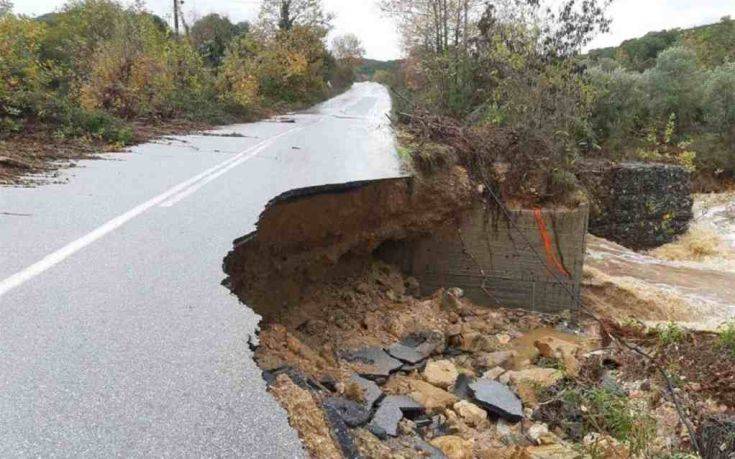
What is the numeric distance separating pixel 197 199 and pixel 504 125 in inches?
297

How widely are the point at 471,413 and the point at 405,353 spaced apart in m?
1.70

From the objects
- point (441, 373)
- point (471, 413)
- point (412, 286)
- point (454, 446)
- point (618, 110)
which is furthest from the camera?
point (618, 110)

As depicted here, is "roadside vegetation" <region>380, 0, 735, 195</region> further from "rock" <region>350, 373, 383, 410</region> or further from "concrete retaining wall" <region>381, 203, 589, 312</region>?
"rock" <region>350, 373, 383, 410</region>

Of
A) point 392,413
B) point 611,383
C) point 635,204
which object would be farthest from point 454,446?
point 635,204

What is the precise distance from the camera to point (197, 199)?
716 cm

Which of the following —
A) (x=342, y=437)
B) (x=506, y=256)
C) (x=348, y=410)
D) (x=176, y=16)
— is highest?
(x=176, y=16)

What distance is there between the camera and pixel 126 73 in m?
16.5

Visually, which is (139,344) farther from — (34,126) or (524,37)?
(524,37)

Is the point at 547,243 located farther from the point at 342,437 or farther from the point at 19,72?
the point at 19,72

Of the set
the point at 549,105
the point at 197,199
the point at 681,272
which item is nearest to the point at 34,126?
the point at 197,199

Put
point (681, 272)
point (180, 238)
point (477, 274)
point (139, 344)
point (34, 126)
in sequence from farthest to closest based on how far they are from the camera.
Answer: point (681, 272) → point (34, 126) → point (477, 274) → point (180, 238) → point (139, 344)

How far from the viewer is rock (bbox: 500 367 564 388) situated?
20.6 ft

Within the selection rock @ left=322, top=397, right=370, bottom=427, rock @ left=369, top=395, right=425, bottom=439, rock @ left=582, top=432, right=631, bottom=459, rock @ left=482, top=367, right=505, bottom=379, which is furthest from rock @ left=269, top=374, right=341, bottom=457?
rock @ left=482, top=367, right=505, bottom=379

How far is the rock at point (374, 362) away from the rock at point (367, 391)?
0.33 m
